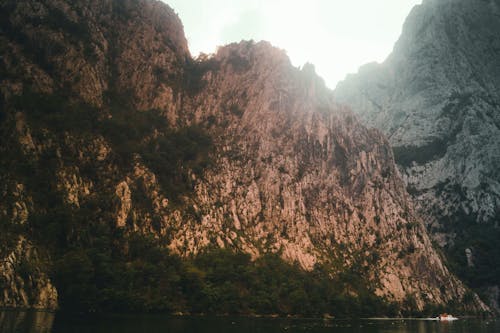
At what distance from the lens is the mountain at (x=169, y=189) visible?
351 ft

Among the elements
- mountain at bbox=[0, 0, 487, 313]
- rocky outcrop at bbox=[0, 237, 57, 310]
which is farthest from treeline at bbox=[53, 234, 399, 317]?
rocky outcrop at bbox=[0, 237, 57, 310]

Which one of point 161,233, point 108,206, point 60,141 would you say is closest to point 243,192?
point 161,233

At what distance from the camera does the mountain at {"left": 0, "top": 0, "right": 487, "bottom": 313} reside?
107062mm

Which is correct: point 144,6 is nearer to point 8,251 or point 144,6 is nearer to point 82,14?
point 82,14

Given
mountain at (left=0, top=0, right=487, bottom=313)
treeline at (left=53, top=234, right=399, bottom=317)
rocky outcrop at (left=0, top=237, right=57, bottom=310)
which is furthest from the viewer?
mountain at (left=0, top=0, right=487, bottom=313)

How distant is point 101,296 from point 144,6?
137 m

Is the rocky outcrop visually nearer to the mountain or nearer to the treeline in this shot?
the mountain

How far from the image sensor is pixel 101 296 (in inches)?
3711

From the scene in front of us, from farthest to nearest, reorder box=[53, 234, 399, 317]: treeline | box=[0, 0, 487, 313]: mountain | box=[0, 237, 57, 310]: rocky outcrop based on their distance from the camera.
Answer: box=[0, 0, 487, 313]: mountain → box=[53, 234, 399, 317]: treeline → box=[0, 237, 57, 310]: rocky outcrop

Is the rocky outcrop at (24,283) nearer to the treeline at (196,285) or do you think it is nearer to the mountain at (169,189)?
the mountain at (169,189)

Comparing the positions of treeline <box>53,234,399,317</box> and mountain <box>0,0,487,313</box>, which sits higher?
mountain <box>0,0,487,313</box>

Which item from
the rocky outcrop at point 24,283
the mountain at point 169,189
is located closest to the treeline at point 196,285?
the mountain at point 169,189

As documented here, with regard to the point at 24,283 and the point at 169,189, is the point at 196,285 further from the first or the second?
the point at 24,283

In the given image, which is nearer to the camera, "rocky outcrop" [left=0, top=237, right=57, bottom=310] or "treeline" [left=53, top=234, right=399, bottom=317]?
"rocky outcrop" [left=0, top=237, right=57, bottom=310]
